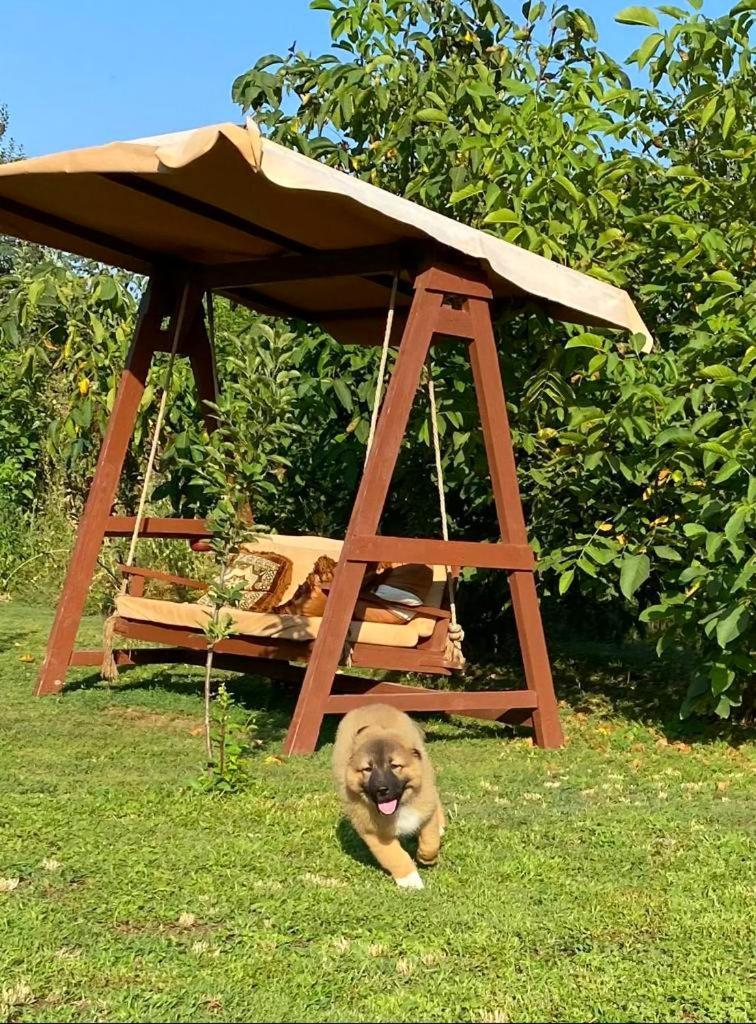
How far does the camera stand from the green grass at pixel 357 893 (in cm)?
292

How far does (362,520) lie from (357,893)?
99.3 inches

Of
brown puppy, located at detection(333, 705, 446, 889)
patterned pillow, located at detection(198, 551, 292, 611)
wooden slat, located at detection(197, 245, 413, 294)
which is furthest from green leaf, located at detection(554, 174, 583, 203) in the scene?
brown puppy, located at detection(333, 705, 446, 889)

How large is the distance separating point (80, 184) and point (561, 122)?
9.57 feet

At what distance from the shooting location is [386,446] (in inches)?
235

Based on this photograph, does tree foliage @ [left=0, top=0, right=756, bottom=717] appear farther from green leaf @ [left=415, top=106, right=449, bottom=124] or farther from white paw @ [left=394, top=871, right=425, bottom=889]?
white paw @ [left=394, top=871, right=425, bottom=889]

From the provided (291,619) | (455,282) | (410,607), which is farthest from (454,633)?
(455,282)

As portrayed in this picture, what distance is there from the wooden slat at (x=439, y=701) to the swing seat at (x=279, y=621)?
0.34 meters

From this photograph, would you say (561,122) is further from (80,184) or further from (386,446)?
(80,184)

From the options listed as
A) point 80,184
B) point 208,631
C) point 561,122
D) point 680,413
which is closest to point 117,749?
point 208,631

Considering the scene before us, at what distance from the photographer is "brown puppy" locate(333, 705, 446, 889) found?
379 cm

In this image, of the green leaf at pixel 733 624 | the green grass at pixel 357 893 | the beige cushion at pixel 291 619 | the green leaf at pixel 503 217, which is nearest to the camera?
the green grass at pixel 357 893

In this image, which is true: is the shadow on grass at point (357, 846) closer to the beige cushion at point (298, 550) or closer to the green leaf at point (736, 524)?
the green leaf at point (736, 524)

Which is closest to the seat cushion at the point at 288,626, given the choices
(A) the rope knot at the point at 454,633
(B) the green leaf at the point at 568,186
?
(A) the rope knot at the point at 454,633

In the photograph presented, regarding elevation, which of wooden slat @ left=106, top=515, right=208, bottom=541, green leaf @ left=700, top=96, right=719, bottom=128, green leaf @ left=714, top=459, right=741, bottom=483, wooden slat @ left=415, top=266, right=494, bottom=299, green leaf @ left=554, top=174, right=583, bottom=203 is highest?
green leaf @ left=700, top=96, right=719, bottom=128
